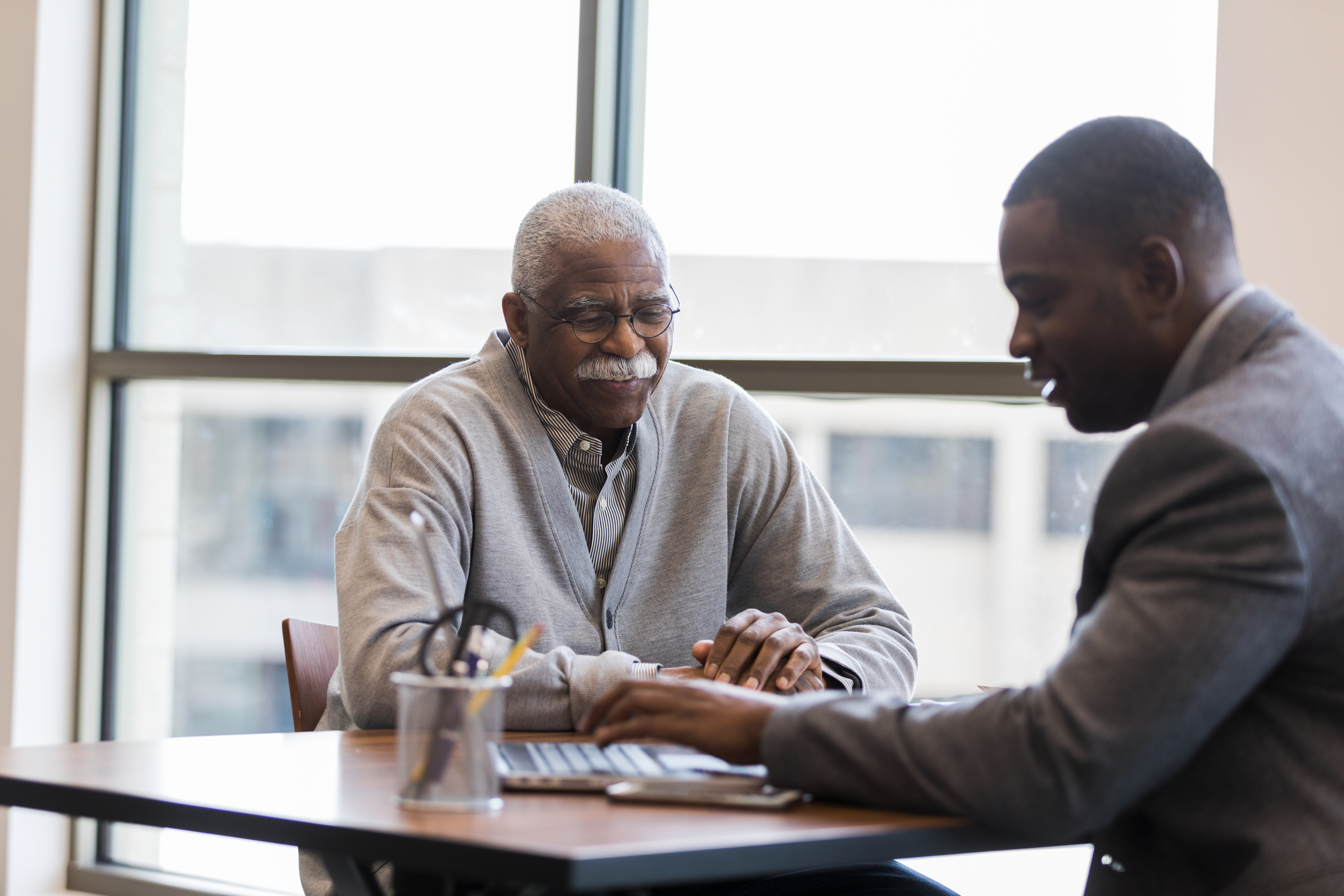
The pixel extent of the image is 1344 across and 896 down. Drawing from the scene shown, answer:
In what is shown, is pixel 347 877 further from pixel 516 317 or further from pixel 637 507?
pixel 516 317

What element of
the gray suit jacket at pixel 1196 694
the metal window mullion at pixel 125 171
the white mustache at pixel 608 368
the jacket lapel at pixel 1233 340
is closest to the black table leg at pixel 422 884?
the gray suit jacket at pixel 1196 694

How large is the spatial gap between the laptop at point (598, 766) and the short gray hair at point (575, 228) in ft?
2.85

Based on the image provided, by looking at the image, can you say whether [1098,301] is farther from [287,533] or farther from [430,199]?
[287,533]

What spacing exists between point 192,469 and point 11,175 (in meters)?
0.89

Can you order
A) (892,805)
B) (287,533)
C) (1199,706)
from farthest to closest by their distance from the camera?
(287,533)
(892,805)
(1199,706)

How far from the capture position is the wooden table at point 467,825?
914 mm

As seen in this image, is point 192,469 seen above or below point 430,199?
below

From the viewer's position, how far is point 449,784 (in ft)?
3.44

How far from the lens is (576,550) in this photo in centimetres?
192

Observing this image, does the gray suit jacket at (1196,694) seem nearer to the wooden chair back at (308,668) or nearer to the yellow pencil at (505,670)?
the yellow pencil at (505,670)

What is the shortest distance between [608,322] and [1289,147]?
3.91ft

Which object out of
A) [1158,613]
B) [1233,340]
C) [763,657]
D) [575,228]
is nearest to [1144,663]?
[1158,613]

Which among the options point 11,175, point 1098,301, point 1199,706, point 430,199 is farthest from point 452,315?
point 1199,706

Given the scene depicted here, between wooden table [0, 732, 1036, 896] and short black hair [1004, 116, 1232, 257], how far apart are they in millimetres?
533
